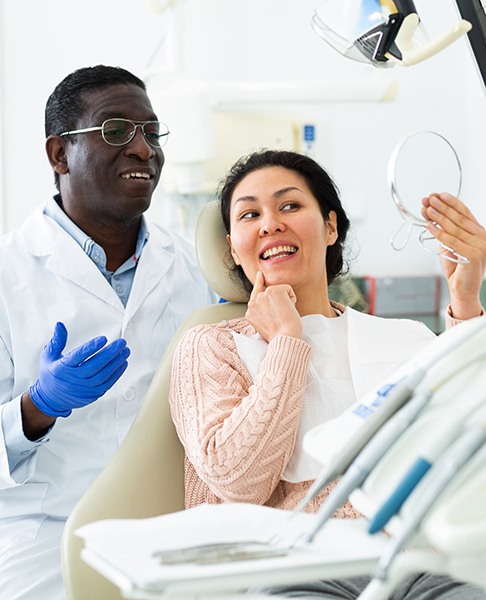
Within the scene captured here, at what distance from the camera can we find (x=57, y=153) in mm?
1969

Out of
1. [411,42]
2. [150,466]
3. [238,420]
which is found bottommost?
[150,466]

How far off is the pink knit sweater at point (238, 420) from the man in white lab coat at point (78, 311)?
0.60 ft

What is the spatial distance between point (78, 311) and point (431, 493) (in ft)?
4.00

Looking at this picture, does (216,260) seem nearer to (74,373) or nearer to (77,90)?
(74,373)

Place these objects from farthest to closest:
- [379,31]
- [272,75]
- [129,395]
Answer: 1. [272,75]
2. [129,395]
3. [379,31]

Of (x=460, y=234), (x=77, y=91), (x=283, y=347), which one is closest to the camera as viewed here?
(x=283, y=347)

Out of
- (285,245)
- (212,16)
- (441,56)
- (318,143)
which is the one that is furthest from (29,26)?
(285,245)

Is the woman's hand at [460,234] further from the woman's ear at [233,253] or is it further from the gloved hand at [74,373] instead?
the gloved hand at [74,373]

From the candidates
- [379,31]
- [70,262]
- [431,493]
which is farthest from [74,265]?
[431,493]

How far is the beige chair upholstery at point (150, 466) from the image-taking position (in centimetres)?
131

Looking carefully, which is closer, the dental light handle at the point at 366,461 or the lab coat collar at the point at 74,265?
the dental light handle at the point at 366,461

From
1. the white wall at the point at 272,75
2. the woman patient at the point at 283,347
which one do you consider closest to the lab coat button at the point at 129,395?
the woman patient at the point at 283,347

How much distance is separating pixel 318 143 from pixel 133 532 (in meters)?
2.80

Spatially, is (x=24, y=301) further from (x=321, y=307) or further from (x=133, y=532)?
(x=133, y=532)
